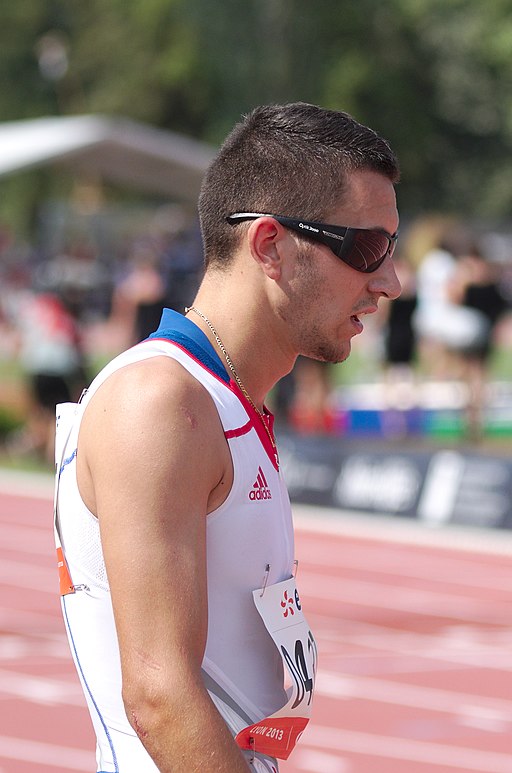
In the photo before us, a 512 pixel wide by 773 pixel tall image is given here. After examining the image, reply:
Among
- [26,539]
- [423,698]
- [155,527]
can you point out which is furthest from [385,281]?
[26,539]

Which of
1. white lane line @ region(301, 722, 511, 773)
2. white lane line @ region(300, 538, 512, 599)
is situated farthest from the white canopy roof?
white lane line @ region(301, 722, 511, 773)

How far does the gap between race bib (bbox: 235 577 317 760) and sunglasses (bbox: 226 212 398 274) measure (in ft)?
1.54

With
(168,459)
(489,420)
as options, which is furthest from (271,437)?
(489,420)

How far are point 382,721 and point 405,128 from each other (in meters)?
39.9

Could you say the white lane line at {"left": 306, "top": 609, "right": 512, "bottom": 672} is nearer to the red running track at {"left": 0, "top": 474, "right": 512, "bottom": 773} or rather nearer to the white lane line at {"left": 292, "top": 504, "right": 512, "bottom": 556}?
the red running track at {"left": 0, "top": 474, "right": 512, "bottom": 773}

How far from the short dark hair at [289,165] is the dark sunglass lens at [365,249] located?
0.06 meters

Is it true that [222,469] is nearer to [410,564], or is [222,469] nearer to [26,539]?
[410,564]

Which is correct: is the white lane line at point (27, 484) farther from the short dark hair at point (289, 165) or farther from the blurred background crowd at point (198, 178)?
the short dark hair at point (289, 165)

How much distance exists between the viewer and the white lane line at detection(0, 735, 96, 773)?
17.8 ft

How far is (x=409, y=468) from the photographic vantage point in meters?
10.9

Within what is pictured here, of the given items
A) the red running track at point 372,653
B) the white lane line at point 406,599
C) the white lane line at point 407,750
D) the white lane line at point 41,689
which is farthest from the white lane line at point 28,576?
the white lane line at point 407,750

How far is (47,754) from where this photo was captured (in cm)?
555

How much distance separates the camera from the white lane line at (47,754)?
5.41 meters

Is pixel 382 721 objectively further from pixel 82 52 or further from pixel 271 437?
pixel 82 52
